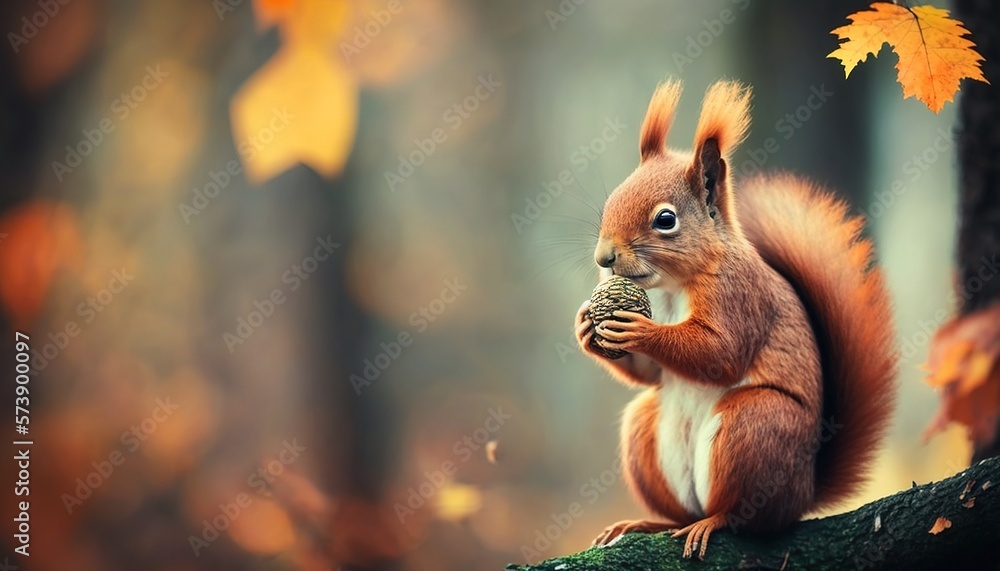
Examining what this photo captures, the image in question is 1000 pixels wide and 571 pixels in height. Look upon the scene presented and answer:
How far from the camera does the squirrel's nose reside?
987 mm

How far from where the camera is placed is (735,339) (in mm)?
1027

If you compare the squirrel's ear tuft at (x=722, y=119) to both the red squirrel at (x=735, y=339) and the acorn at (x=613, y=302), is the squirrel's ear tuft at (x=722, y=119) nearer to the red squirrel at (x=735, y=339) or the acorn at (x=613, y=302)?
the red squirrel at (x=735, y=339)

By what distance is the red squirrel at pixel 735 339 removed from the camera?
3.30ft

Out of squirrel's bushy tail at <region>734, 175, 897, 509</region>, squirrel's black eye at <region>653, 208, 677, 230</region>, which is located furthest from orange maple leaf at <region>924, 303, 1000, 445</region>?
squirrel's black eye at <region>653, 208, 677, 230</region>

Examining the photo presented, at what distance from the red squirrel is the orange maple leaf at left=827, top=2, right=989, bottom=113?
175 millimetres

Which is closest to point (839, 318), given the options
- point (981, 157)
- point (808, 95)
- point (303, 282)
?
point (981, 157)

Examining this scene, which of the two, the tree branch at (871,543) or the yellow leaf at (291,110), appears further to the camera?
the yellow leaf at (291,110)

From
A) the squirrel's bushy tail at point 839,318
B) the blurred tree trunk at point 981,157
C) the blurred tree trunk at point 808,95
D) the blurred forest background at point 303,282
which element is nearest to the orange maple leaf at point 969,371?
the blurred tree trunk at point 981,157

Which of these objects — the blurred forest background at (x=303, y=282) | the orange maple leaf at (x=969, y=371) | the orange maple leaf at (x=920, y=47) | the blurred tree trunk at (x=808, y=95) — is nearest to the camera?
the orange maple leaf at (x=920, y=47)

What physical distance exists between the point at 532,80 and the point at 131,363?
1.11 metres

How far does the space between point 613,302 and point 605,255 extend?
2.1 inches

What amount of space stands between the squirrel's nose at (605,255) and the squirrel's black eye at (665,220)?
6 cm

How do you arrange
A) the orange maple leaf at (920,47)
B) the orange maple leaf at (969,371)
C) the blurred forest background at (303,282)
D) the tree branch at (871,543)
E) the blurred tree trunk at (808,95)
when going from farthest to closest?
the blurred forest background at (303,282)
the blurred tree trunk at (808,95)
the orange maple leaf at (969,371)
the orange maple leaf at (920,47)
the tree branch at (871,543)

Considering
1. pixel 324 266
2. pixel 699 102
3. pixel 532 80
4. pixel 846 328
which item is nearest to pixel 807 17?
pixel 699 102
